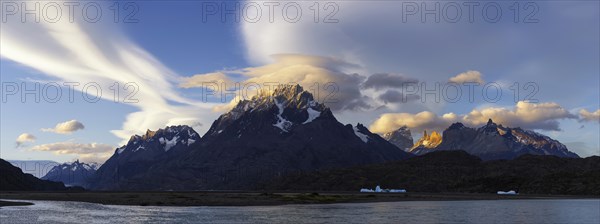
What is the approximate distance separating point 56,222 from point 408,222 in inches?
2023

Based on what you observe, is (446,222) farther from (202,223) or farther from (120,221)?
(120,221)

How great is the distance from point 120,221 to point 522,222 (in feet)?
206

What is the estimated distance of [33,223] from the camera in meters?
76.9

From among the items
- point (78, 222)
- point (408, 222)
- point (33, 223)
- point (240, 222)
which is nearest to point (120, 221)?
point (78, 222)

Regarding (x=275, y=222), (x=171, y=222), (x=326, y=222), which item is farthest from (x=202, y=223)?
(x=326, y=222)

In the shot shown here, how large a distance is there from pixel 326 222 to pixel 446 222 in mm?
18907

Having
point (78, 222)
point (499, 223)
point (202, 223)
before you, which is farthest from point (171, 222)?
point (499, 223)

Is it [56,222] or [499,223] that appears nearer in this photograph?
[56,222]

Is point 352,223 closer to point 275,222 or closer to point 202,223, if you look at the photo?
point 275,222

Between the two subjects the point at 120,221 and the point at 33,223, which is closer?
the point at 33,223

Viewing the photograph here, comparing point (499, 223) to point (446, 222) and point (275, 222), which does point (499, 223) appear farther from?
point (275, 222)

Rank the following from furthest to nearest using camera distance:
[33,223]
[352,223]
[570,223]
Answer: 1. [570,223]
2. [352,223]
3. [33,223]

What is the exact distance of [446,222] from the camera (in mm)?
85875

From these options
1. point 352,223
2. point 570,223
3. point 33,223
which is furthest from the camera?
point 570,223
